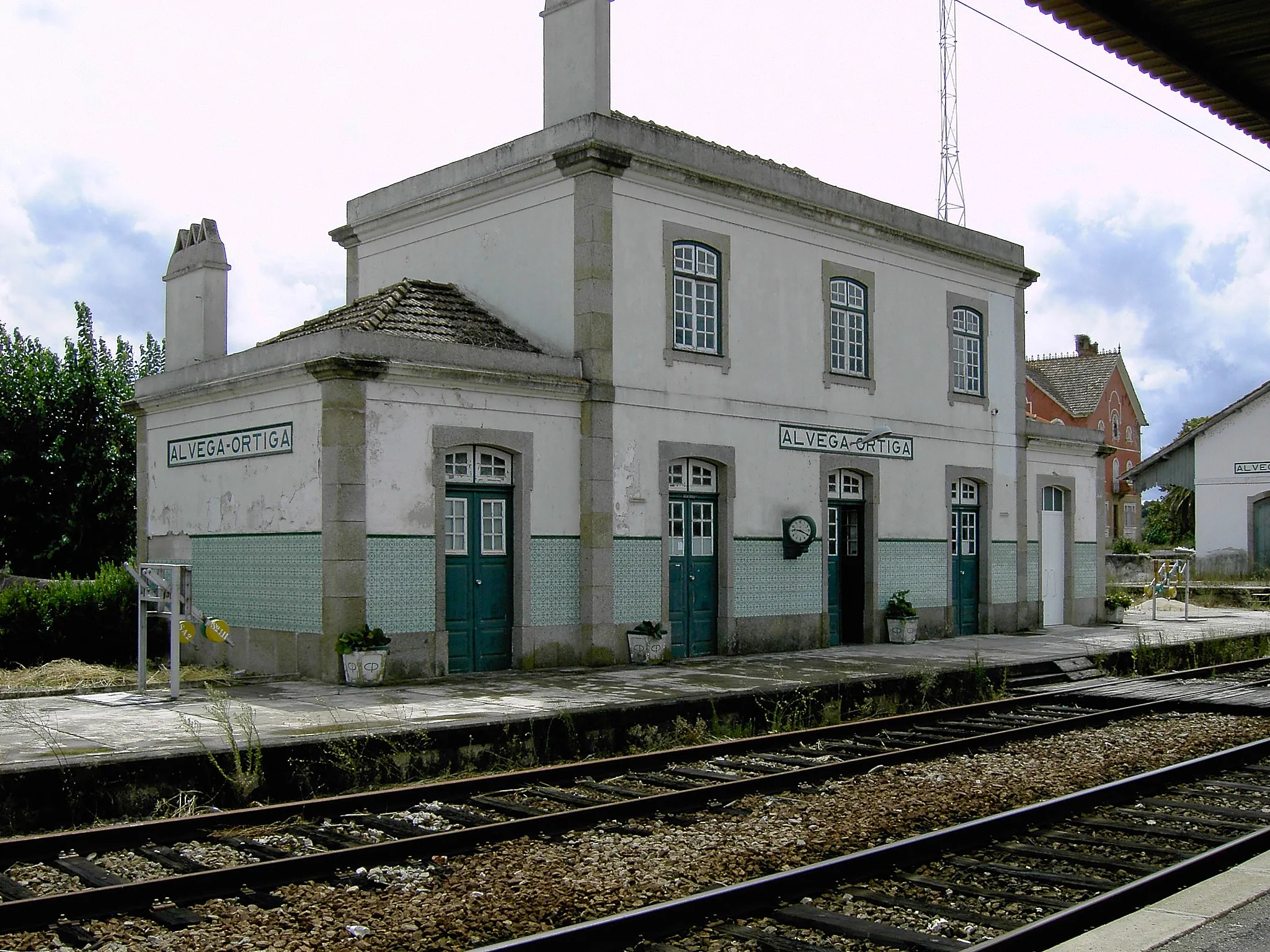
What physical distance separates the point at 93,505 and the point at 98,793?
19630mm

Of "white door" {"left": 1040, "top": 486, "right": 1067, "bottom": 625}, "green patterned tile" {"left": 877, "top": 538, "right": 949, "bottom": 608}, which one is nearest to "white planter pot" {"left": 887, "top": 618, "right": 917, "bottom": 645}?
"green patterned tile" {"left": 877, "top": 538, "right": 949, "bottom": 608}

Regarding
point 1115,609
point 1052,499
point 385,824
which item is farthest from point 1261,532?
point 385,824

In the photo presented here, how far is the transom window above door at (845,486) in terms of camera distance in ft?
64.0

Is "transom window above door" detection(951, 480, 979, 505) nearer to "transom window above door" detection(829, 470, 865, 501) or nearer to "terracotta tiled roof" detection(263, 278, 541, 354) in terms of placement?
"transom window above door" detection(829, 470, 865, 501)

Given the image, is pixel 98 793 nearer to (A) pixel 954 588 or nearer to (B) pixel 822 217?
(B) pixel 822 217

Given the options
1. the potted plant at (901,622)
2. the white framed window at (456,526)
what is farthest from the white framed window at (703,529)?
the potted plant at (901,622)

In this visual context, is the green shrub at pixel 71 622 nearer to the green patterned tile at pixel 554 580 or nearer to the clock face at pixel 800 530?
the green patterned tile at pixel 554 580

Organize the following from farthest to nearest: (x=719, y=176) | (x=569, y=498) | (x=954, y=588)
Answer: (x=954, y=588) < (x=719, y=176) < (x=569, y=498)

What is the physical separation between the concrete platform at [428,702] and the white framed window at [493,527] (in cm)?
153

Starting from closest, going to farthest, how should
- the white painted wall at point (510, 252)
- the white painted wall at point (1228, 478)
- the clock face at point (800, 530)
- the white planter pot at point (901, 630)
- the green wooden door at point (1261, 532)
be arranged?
the white painted wall at point (510, 252)
the clock face at point (800, 530)
the white planter pot at point (901, 630)
the green wooden door at point (1261, 532)
the white painted wall at point (1228, 478)

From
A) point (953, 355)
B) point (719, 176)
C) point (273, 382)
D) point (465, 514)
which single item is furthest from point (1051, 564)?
point (273, 382)

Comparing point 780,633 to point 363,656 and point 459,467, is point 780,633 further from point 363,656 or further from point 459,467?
point 363,656

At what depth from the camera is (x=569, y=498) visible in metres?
15.8

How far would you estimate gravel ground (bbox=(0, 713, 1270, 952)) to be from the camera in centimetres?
596
